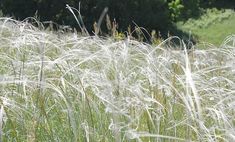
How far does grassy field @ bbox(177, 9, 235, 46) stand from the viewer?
20.8 meters

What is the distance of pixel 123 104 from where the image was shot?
2.19m

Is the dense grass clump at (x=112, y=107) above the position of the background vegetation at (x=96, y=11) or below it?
above

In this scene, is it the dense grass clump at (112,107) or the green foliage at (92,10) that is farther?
the green foliage at (92,10)

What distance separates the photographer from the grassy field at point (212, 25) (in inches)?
817

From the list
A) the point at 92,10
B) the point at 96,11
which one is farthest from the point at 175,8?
the point at 92,10

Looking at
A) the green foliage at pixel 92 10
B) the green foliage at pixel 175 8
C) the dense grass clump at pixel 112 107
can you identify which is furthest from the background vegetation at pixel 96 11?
the dense grass clump at pixel 112 107

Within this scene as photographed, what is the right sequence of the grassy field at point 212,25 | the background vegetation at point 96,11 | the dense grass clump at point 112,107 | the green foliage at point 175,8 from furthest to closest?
1. the grassy field at point 212,25
2. the green foliage at point 175,8
3. the background vegetation at point 96,11
4. the dense grass clump at point 112,107

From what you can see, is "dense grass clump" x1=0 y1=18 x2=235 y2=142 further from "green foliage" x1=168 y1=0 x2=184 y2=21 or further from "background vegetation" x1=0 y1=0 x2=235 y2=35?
"green foliage" x1=168 y1=0 x2=184 y2=21

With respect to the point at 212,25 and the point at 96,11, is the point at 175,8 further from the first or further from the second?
the point at 212,25

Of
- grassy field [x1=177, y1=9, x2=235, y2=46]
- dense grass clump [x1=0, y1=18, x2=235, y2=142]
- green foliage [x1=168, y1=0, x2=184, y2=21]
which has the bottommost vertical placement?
grassy field [x1=177, y1=9, x2=235, y2=46]

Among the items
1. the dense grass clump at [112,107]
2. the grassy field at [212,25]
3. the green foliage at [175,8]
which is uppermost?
the dense grass clump at [112,107]

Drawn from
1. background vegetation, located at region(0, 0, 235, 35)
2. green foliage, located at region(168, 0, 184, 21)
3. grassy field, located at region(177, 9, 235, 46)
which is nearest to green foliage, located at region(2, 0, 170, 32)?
background vegetation, located at region(0, 0, 235, 35)

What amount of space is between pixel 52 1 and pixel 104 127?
14668mm

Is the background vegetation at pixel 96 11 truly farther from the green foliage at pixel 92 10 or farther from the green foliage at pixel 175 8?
the green foliage at pixel 175 8
